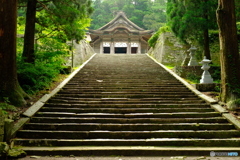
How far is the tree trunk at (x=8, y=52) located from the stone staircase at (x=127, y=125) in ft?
3.14

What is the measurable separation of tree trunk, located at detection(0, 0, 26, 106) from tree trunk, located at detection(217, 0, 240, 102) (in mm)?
6119

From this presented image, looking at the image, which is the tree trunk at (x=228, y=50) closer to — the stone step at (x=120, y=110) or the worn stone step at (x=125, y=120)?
the stone step at (x=120, y=110)

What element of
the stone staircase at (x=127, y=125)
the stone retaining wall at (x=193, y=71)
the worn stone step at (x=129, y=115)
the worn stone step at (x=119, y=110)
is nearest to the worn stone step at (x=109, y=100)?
the stone staircase at (x=127, y=125)

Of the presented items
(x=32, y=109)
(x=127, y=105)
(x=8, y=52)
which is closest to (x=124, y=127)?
(x=127, y=105)

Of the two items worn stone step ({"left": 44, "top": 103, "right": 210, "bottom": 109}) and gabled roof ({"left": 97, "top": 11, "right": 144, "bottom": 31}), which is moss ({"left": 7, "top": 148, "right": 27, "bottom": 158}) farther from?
gabled roof ({"left": 97, "top": 11, "right": 144, "bottom": 31})

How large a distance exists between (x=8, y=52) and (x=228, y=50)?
647cm

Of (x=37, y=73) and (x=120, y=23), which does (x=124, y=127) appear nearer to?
(x=37, y=73)

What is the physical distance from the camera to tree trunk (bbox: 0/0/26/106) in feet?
17.3

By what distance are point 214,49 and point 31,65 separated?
445 inches

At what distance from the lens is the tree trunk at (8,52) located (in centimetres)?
528

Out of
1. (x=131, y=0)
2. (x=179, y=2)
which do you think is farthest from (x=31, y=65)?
(x=131, y=0)

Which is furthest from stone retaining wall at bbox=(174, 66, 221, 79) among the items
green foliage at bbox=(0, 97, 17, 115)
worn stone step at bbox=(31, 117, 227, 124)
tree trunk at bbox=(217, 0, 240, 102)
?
green foliage at bbox=(0, 97, 17, 115)

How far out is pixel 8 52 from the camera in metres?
5.39

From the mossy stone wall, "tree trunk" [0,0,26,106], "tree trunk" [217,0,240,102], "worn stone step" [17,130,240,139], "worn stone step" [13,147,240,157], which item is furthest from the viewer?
the mossy stone wall
